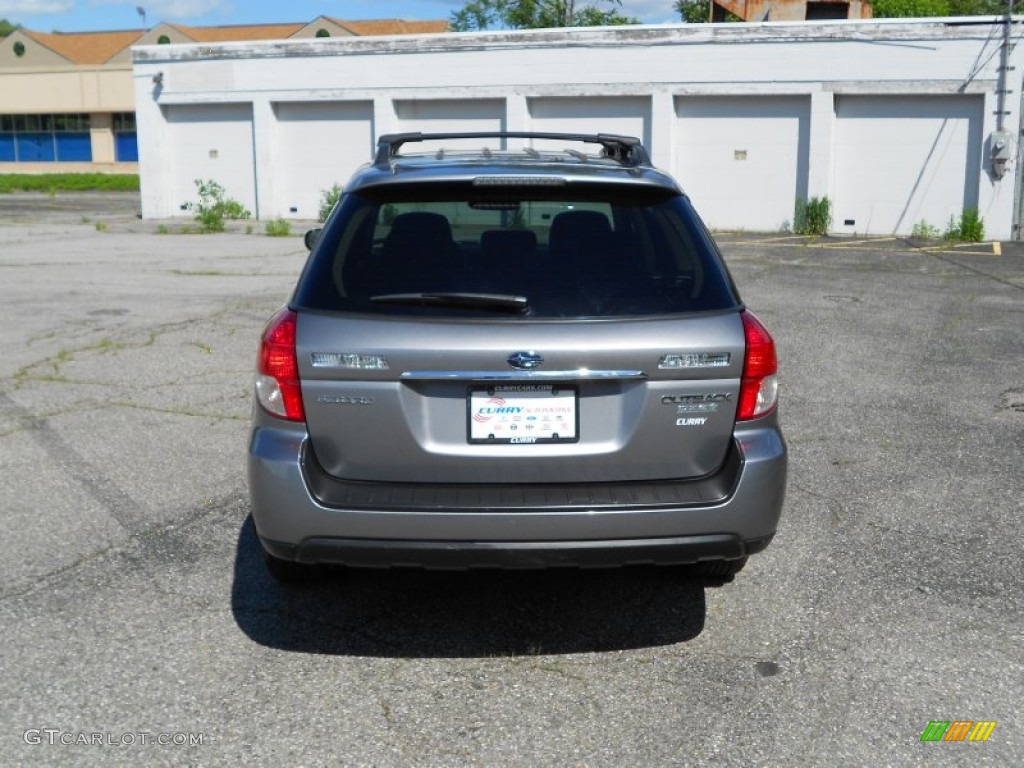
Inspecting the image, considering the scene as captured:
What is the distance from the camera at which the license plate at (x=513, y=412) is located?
3.89 m

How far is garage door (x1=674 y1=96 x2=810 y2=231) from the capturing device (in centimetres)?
2422

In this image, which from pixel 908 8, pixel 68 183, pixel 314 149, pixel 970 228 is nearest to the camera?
pixel 970 228

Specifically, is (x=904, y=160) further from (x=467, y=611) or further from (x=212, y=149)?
(x=467, y=611)

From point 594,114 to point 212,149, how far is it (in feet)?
32.6

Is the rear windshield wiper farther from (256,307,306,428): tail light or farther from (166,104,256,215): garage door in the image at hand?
(166,104,256,215): garage door

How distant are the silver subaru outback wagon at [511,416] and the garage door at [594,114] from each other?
21639mm

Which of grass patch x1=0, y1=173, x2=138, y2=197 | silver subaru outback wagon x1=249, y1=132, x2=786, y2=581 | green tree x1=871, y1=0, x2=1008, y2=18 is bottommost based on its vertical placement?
grass patch x1=0, y1=173, x2=138, y2=197

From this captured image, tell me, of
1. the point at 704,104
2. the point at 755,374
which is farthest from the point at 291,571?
the point at 704,104

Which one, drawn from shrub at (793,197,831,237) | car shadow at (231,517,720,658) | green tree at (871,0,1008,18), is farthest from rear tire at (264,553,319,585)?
green tree at (871,0,1008,18)

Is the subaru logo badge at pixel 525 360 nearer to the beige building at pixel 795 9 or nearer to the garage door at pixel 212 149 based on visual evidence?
the garage door at pixel 212 149

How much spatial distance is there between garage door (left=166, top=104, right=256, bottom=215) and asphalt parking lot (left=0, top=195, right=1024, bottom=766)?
2136 centimetres

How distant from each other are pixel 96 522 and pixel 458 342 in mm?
2746

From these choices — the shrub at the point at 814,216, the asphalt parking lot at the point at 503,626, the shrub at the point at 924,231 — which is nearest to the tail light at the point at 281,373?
the asphalt parking lot at the point at 503,626

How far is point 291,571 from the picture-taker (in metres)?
4.80
